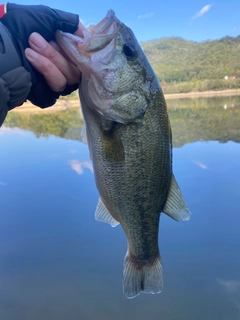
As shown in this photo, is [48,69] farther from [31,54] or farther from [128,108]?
[128,108]

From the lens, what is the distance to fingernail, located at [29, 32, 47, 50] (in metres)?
1.46

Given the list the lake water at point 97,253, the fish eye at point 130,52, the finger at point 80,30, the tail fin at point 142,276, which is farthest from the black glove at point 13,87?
the lake water at point 97,253

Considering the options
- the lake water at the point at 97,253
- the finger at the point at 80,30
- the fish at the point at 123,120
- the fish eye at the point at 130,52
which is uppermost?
the finger at the point at 80,30

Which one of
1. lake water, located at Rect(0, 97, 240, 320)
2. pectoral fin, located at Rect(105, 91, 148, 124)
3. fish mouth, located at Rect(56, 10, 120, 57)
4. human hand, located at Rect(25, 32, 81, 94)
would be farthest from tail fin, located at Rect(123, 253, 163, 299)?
lake water, located at Rect(0, 97, 240, 320)

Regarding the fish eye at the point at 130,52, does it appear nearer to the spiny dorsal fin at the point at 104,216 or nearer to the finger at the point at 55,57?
the finger at the point at 55,57

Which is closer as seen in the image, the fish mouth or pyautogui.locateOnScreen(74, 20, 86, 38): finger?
the fish mouth

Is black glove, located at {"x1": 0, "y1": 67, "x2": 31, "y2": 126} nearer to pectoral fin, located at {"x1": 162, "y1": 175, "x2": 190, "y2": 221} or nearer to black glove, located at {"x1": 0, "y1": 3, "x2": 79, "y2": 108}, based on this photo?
black glove, located at {"x1": 0, "y1": 3, "x2": 79, "y2": 108}

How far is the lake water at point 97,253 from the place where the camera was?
16.1 ft

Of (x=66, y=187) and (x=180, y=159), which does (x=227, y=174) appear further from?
(x=66, y=187)

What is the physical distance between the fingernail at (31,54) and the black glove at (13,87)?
0.26 feet

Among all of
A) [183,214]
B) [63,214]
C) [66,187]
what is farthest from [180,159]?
[183,214]

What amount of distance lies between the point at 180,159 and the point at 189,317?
716 centimetres

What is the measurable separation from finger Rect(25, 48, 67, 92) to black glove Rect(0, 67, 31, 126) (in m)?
0.08

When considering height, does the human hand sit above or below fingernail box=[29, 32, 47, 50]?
below
